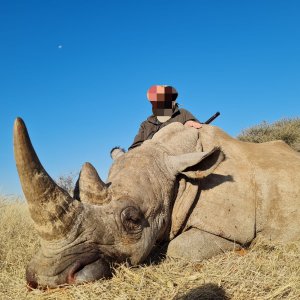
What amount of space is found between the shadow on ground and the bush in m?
14.8

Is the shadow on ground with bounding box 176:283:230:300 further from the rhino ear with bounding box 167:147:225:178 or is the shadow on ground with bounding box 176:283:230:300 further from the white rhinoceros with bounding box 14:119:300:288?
the rhino ear with bounding box 167:147:225:178

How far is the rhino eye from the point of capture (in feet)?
15.6

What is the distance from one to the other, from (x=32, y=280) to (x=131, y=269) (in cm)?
94

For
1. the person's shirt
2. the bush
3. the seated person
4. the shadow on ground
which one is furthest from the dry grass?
the bush

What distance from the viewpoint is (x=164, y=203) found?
5477 mm

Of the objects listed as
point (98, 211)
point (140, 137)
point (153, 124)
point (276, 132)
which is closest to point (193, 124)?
point (153, 124)

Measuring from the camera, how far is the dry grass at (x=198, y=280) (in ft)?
12.9

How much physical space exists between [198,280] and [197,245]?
1241 millimetres

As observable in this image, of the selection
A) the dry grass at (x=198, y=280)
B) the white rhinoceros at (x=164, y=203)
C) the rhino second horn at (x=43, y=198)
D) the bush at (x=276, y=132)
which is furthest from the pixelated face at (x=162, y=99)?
the bush at (x=276, y=132)

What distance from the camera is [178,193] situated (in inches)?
228

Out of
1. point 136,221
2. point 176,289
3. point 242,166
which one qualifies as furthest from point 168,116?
point 176,289

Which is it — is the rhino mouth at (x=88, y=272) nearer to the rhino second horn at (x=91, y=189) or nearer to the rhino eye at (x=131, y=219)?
the rhino eye at (x=131, y=219)

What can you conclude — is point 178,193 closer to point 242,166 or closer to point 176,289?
point 242,166

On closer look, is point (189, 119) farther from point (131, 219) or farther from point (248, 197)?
point (131, 219)
